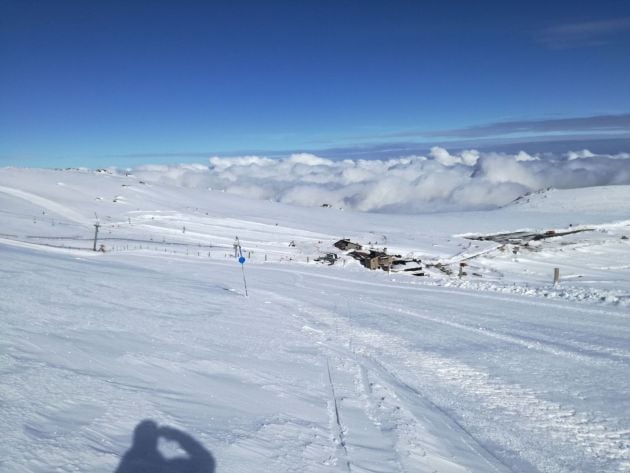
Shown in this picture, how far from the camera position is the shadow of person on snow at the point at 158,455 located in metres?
4.47

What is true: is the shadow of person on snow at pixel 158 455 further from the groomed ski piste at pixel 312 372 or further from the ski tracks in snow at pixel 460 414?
the ski tracks in snow at pixel 460 414

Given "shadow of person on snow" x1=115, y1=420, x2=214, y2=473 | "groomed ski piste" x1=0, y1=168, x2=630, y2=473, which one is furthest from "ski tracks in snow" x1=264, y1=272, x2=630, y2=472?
"shadow of person on snow" x1=115, y1=420, x2=214, y2=473

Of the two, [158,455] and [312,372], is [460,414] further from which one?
[158,455]

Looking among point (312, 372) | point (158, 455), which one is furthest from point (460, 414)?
point (158, 455)

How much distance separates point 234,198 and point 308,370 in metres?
87.3

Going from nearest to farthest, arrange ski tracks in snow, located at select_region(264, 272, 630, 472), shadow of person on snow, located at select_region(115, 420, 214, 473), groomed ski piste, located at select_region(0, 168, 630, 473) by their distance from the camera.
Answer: shadow of person on snow, located at select_region(115, 420, 214, 473) < groomed ski piste, located at select_region(0, 168, 630, 473) < ski tracks in snow, located at select_region(264, 272, 630, 472)

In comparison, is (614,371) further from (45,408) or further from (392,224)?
(392,224)

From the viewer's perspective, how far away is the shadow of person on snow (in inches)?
176

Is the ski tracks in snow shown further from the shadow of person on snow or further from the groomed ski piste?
the shadow of person on snow

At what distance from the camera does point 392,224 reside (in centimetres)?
7625

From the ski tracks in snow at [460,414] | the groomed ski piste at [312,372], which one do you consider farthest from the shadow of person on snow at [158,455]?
the ski tracks in snow at [460,414]

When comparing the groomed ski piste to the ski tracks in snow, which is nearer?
the groomed ski piste

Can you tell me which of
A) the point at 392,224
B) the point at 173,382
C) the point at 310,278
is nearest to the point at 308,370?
the point at 173,382

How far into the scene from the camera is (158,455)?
4.69 metres
